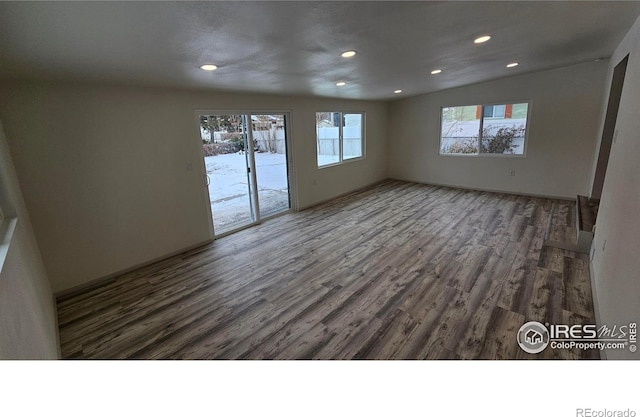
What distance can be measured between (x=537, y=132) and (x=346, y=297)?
5.59 metres

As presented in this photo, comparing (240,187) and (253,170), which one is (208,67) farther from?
(240,187)

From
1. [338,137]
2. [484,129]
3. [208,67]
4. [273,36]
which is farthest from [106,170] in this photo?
[484,129]

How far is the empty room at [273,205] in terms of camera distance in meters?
1.77

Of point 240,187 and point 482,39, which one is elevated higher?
point 482,39

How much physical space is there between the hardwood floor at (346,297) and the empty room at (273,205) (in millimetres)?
21

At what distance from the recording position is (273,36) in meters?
1.94

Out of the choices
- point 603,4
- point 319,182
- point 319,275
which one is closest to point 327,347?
point 319,275

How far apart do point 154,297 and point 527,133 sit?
280 inches

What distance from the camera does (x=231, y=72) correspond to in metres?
2.81

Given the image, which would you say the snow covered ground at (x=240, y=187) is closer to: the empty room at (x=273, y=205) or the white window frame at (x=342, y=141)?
the empty room at (x=273, y=205)

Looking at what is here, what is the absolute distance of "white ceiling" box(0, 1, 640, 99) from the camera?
57.5 inches

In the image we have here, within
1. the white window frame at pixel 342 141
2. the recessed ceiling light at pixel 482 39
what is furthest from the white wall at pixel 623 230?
the white window frame at pixel 342 141

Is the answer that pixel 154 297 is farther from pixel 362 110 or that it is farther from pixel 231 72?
pixel 362 110

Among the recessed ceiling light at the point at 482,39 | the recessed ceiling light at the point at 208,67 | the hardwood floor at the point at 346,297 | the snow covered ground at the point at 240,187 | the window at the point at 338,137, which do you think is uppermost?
the recessed ceiling light at the point at 482,39
